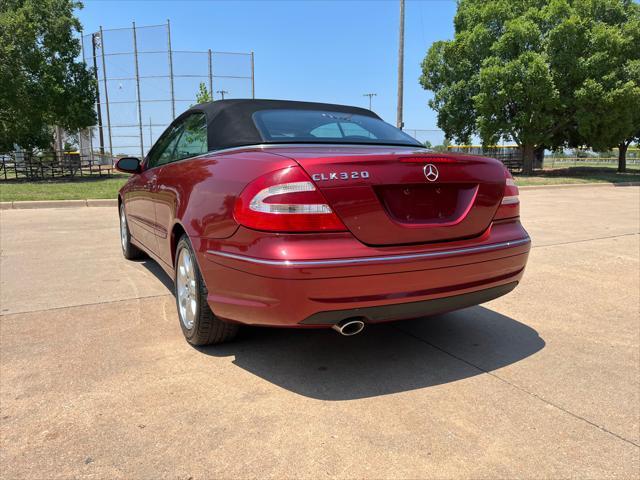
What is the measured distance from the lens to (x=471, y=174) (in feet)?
9.12

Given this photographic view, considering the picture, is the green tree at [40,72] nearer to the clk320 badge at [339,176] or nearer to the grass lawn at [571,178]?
the grass lawn at [571,178]

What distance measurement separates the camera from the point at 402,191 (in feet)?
8.29

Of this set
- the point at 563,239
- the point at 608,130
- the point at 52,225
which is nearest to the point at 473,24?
the point at 608,130

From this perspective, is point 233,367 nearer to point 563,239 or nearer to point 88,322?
point 88,322

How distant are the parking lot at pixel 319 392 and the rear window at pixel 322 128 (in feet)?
4.38

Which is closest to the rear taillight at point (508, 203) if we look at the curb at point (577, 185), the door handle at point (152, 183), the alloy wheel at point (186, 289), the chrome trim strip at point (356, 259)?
the chrome trim strip at point (356, 259)

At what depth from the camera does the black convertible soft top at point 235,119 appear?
10.1 feet

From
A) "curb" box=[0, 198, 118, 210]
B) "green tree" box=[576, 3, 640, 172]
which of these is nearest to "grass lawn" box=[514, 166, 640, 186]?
"green tree" box=[576, 3, 640, 172]

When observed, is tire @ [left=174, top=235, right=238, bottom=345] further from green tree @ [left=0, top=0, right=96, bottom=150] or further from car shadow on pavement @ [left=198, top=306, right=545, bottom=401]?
green tree @ [left=0, top=0, right=96, bottom=150]

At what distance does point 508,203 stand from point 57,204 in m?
10.6

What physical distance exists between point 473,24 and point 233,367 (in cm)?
2903

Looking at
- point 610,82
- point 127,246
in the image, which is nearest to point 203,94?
point 610,82

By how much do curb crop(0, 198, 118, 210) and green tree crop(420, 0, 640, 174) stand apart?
61.5ft

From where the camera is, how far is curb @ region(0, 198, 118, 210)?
10.6 m
